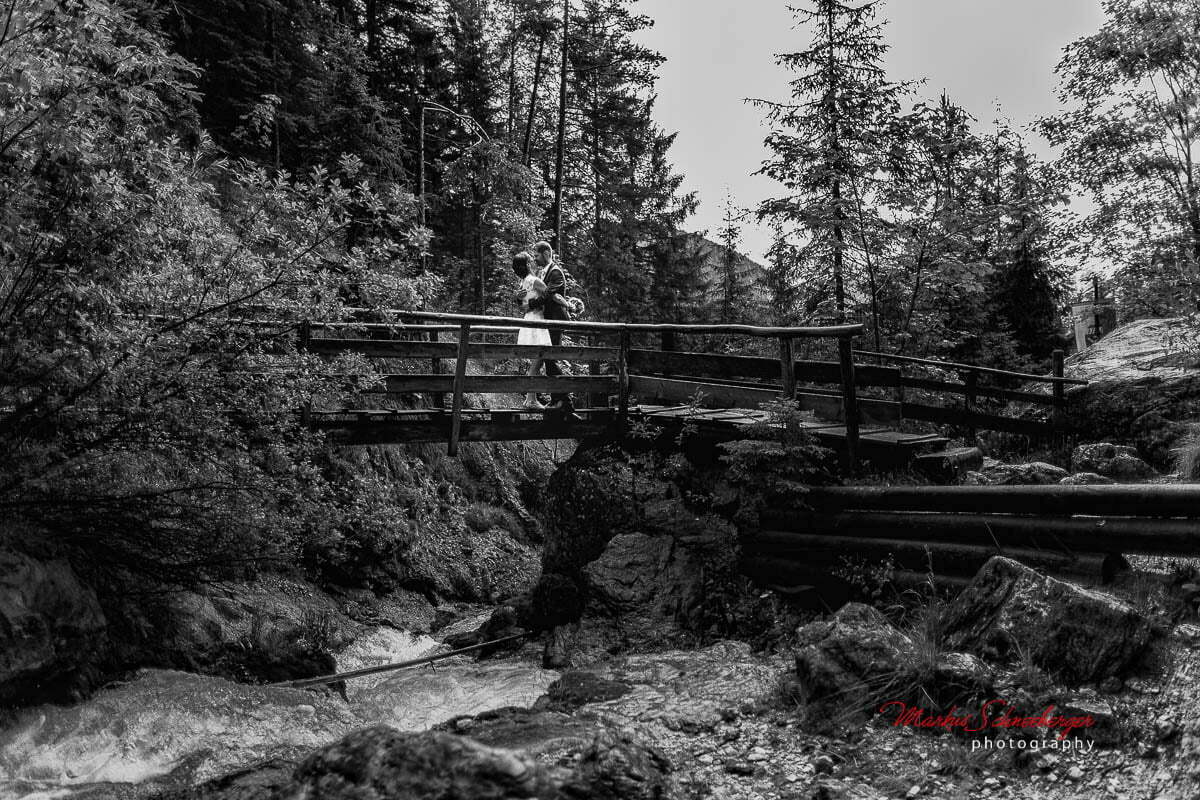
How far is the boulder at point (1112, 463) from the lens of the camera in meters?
9.10

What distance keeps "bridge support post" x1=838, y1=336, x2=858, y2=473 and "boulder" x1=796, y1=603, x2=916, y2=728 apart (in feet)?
8.15

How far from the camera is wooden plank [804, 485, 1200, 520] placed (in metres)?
4.29

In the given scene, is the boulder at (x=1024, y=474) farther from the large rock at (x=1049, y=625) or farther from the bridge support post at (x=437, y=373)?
the bridge support post at (x=437, y=373)

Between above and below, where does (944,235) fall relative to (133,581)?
above

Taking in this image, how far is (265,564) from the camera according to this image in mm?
6703

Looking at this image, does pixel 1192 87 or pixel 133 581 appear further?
pixel 1192 87

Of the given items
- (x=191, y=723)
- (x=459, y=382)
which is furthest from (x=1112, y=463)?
(x=191, y=723)

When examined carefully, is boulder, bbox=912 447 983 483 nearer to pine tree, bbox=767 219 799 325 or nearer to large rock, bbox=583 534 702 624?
large rock, bbox=583 534 702 624

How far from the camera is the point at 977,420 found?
38.2 feet

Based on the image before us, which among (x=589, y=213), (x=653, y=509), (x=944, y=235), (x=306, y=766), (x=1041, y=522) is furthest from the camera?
(x=589, y=213)

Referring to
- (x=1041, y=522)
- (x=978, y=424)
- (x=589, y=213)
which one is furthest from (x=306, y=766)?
(x=589, y=213)

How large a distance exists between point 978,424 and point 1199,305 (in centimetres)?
320

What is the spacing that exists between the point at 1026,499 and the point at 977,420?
7294mm

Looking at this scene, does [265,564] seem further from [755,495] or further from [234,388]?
[755,495]
